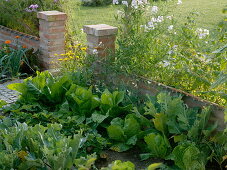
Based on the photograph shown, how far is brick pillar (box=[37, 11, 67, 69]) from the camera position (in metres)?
6.41

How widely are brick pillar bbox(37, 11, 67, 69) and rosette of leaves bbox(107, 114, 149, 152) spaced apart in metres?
2.55

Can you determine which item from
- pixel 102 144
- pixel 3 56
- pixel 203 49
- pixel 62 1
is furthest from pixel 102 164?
pixel 62 1

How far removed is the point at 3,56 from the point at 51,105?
207 centimetres

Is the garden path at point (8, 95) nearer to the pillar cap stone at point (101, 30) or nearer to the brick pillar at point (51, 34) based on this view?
the brick pillar at point (51, 34)

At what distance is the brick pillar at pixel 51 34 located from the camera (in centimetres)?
641

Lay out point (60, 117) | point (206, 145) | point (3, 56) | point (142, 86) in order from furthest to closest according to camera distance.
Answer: point (3, 56) < point (142, 86) < point (60, 117) < point (206, 145)

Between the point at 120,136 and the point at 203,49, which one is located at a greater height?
the point at 203,49

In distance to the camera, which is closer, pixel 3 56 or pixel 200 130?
pixel 200 130

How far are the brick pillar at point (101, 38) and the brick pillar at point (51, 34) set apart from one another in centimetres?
97

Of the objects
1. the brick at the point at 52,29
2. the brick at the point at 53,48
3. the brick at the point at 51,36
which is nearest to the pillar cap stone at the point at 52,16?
the brick at the point at 52,29

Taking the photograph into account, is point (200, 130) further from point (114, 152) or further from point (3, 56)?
point (3, 56)

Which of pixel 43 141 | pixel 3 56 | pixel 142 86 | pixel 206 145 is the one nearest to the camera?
pixel 43 141

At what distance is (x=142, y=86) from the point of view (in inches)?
193

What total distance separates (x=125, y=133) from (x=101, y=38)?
1734 millimetres
